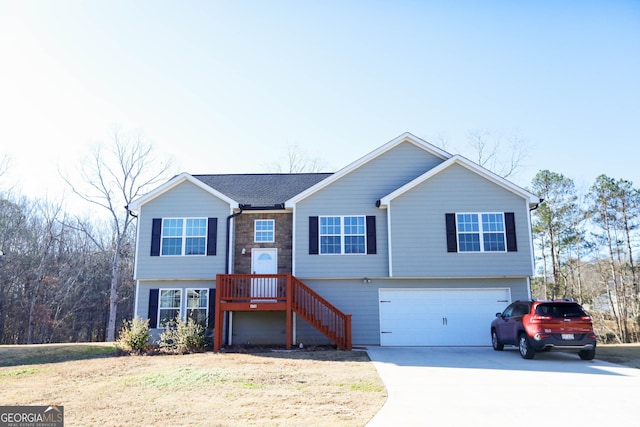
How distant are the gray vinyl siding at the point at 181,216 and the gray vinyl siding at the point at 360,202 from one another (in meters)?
2.91

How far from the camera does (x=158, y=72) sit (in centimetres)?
1481

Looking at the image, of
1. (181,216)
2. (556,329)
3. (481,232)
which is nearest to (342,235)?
(481,232)

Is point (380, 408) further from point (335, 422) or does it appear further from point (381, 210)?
point (381, 210)

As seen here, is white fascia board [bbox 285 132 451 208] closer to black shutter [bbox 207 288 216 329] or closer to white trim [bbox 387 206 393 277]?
white trim [bbox 387 206 393 277]

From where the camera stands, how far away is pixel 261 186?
2045 centimetres

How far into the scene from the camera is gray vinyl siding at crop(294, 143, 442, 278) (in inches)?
683

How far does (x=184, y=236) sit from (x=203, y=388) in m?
9.59

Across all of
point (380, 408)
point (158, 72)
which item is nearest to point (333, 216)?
point (158, 72)

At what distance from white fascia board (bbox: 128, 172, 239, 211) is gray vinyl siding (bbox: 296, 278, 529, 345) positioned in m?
4.41

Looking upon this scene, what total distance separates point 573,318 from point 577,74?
24.2ft

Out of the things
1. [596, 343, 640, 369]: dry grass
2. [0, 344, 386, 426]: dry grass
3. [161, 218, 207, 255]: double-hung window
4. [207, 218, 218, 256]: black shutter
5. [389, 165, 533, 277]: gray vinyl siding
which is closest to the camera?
[0, 344, 386, 426]: dry grass

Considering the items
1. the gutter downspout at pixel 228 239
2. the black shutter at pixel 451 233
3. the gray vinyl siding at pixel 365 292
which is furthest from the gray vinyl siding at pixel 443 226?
the gutter downspout at pixel 228 239

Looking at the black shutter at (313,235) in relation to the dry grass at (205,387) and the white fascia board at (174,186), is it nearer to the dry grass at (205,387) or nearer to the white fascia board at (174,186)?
the white fascia board at (174,186)

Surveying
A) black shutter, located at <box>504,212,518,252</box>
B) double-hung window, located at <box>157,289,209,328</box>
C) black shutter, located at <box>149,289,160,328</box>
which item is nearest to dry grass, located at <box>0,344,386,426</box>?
black shutter, located at <box>149,289,160,328</box>
